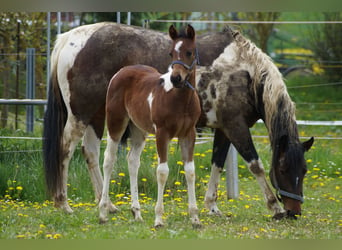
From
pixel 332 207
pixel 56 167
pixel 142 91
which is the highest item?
pixel 142 91

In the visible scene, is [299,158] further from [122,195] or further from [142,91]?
[122,195]

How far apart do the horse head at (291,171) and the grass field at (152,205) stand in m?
0.19

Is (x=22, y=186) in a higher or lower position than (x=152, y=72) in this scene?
lower

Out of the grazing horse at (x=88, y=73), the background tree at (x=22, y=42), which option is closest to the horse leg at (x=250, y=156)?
the grazing horse at (x=88, y=73)

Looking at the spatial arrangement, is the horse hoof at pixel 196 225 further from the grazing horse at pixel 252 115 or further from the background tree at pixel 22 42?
the background tree at pixel 22 42

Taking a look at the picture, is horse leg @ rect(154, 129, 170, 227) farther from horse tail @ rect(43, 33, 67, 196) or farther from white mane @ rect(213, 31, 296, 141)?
horse tail @ rect(43, 33, 67, 196)

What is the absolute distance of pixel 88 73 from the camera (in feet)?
22.4

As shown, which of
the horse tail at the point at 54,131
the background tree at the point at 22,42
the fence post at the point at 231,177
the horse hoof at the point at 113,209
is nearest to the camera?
the horse hoof at the point at 113,209

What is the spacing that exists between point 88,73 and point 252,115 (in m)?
1.87

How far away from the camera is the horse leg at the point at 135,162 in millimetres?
5926

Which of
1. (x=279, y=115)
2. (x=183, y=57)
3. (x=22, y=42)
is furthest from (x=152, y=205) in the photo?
(x=22, y=42)

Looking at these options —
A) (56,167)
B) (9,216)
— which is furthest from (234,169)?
(9,216)

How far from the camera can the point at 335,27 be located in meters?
13.7

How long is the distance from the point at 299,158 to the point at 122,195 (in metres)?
2.24
